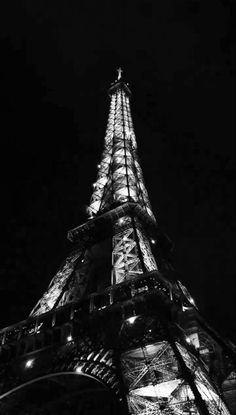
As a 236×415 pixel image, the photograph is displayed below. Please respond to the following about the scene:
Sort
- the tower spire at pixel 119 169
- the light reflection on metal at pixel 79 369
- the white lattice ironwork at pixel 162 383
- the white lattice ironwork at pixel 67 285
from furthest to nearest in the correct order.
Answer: the tower spire at pixel 119 169 → the white lattice ironwork at pixel 67 285 → the light reflection on metal at pixel 79 369 → the white lattice ironwork at pixel 162 383

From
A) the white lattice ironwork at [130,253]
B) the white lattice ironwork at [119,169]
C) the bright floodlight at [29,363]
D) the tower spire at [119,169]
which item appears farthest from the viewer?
the white lattice ironwork at [119,169]

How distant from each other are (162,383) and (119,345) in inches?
91.4

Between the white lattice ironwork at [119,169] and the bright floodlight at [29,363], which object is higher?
the white lattice ironwork at [119,169]

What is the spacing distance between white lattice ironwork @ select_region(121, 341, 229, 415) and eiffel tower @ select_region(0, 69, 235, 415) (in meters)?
0.03

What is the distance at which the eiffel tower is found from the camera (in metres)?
9.96

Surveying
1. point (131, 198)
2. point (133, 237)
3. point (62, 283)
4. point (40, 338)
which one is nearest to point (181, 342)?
point (40, 338)

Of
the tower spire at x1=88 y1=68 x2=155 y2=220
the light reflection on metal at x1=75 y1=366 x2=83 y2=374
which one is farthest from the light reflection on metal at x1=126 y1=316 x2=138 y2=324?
the tower spire at x1=88 y1=68 x2=155 y2=220

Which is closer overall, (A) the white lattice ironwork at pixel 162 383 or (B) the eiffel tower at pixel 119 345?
(A) the white lattice ironwork at pixel 162 383

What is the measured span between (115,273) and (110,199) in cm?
1136

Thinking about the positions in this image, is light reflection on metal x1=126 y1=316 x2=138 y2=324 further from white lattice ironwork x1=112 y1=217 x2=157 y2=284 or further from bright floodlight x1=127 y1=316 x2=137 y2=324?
white lattice ironwork x1=112 y1=217 x2=157 y2=284

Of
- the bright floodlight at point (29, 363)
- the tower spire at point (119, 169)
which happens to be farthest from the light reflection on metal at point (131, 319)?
the tower spire at point (119, 169)

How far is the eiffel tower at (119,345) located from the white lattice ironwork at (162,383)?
28 mm

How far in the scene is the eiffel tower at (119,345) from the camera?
32.7 ft

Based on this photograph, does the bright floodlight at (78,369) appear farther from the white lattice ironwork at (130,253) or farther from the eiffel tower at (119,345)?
the white lattice ironwork at (130,253)
